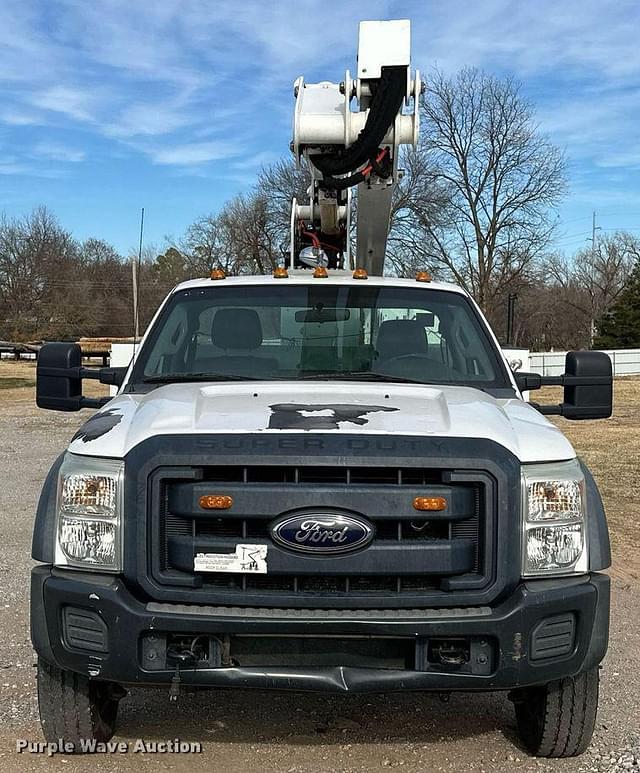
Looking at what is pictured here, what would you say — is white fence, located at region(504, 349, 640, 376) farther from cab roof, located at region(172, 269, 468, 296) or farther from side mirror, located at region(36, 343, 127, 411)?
side mirror, located at region(36, 343, 127, 411)

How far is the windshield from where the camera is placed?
4621 mm

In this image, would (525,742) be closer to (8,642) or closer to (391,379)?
(391,379)

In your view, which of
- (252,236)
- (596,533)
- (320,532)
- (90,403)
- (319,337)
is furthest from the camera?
(252,236)

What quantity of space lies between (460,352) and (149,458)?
6.89 ft

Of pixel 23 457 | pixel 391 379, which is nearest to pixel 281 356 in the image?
pixel 391 379

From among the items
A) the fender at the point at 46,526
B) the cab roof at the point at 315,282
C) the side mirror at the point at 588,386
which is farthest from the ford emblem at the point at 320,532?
the cab roof at the point at 315,282

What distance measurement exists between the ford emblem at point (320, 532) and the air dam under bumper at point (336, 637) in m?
0.24

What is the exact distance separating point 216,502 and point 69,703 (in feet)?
3.61

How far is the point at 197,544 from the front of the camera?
326cm

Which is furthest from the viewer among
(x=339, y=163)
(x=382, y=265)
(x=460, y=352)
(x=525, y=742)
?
(x=382, y=265)

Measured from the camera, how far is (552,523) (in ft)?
11.0

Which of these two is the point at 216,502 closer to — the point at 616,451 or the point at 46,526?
the point at 46,526

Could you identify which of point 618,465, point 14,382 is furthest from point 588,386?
point 14,382

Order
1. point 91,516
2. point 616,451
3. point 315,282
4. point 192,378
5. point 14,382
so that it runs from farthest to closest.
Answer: point 14,382, point 616,451, point 315,282, point 192,378, point 91,516
